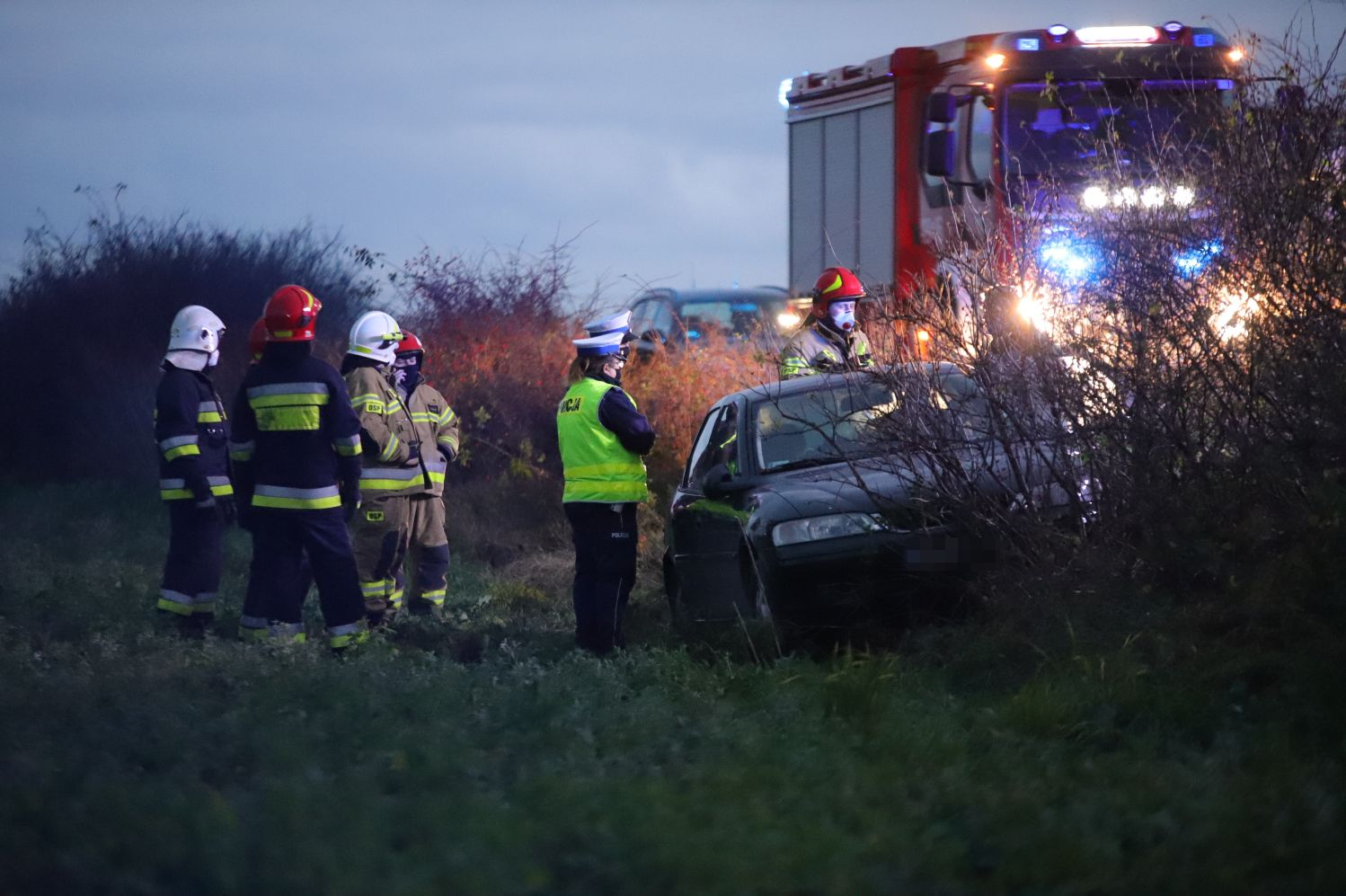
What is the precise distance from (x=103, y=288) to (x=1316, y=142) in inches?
682

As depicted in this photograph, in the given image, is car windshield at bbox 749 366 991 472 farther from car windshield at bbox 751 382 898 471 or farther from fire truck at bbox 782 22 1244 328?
fire truck at bbox 782 22 1244 328

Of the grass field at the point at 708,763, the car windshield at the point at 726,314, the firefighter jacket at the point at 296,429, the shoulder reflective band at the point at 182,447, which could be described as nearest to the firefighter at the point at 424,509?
the shoulder reflective band at the point at 182,447

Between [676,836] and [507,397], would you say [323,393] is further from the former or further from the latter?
[507,397]

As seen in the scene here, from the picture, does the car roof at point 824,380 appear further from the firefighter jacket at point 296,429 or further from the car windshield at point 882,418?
the firefighter jacket at point 296,429

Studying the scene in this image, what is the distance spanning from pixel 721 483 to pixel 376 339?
2.40 metres

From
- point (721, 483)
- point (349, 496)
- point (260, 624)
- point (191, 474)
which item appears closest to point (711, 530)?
point (721, 483)

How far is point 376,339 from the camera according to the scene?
Answer: 9.28 metres

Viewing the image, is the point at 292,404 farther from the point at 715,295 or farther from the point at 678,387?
the point at 715,295

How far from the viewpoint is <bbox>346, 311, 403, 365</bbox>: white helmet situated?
365 inches

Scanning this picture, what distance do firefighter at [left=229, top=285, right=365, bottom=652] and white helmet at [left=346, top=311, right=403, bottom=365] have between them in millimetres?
1227

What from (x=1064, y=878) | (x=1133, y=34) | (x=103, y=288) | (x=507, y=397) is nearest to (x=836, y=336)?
(x=1133, y=34)

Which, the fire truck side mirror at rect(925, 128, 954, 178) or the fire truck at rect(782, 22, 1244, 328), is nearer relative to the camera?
the fire truck at rect(782, 22, 1244, 328)

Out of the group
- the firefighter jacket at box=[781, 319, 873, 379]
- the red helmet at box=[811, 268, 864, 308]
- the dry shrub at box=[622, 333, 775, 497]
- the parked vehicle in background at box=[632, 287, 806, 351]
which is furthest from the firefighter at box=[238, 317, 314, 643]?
the parked vehicle in background at box=[632, 287, 806, 351]

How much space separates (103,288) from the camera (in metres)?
20.7
